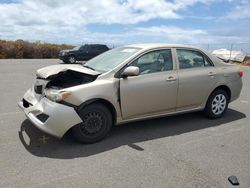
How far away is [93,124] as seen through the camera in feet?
15.4

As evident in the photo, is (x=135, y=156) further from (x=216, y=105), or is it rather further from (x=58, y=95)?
(x=216, y=105)

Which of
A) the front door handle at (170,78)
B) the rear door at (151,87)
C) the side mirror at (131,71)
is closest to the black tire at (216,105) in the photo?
the rear door at (151,87)

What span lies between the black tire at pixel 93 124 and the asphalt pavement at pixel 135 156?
0.14 m

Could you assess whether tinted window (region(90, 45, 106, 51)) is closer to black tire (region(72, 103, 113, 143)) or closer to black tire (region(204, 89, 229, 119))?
black tire (region(204, 89, 229, 119))

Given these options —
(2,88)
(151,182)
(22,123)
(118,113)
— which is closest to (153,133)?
(118,113)

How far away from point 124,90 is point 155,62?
950 millimetres

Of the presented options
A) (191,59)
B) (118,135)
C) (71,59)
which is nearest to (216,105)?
(191,59)

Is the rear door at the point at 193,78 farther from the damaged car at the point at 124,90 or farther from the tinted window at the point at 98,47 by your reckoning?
the tinted window at the point at 98,47

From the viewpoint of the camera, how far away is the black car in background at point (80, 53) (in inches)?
893

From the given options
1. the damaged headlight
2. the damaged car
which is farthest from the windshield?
the damaged headlight

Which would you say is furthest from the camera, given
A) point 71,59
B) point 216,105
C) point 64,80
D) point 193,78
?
point 71,59

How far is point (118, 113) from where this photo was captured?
489 centimetres

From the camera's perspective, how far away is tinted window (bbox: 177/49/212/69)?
5.66 metres

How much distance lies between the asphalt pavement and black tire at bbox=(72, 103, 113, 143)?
0.47ft
